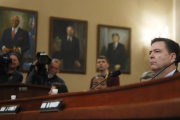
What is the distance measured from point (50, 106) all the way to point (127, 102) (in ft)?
3.24

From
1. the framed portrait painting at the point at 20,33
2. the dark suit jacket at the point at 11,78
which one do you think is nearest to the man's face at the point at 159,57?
the dark suit jacket at the point at 11,78

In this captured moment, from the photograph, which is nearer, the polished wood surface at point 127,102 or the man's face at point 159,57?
the polished wood surface at point 127,102

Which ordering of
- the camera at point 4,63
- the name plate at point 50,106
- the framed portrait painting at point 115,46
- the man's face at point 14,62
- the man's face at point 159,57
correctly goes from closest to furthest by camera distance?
1. the name plate at point 50,106
2. the man's face at point 159,57
3. the camera at point 4,63
4. the man's face at point 14,62
5. the framed portrait painting at point 115,46

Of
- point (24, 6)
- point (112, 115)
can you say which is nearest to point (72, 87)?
point (24, 6)

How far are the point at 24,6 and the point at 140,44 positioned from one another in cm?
380

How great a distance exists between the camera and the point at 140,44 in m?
11.3

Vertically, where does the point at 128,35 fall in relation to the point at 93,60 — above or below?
above

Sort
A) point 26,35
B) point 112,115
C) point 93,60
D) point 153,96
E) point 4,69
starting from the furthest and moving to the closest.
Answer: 1. point 93,60
2. point 26,35
3. point 4,69
4. point 112,115
5. point 153,96

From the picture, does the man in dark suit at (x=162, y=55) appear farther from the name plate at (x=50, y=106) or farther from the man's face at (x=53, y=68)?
the man's face at (x=53, y=68)

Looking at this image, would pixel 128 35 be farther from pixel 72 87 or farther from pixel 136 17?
pixel 72 87

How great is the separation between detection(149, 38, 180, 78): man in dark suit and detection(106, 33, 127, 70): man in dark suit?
6783 millimetres

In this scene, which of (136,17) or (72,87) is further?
(136,17)

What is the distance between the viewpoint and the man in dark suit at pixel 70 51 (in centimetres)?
1026

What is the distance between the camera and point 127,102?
8.01 feet
